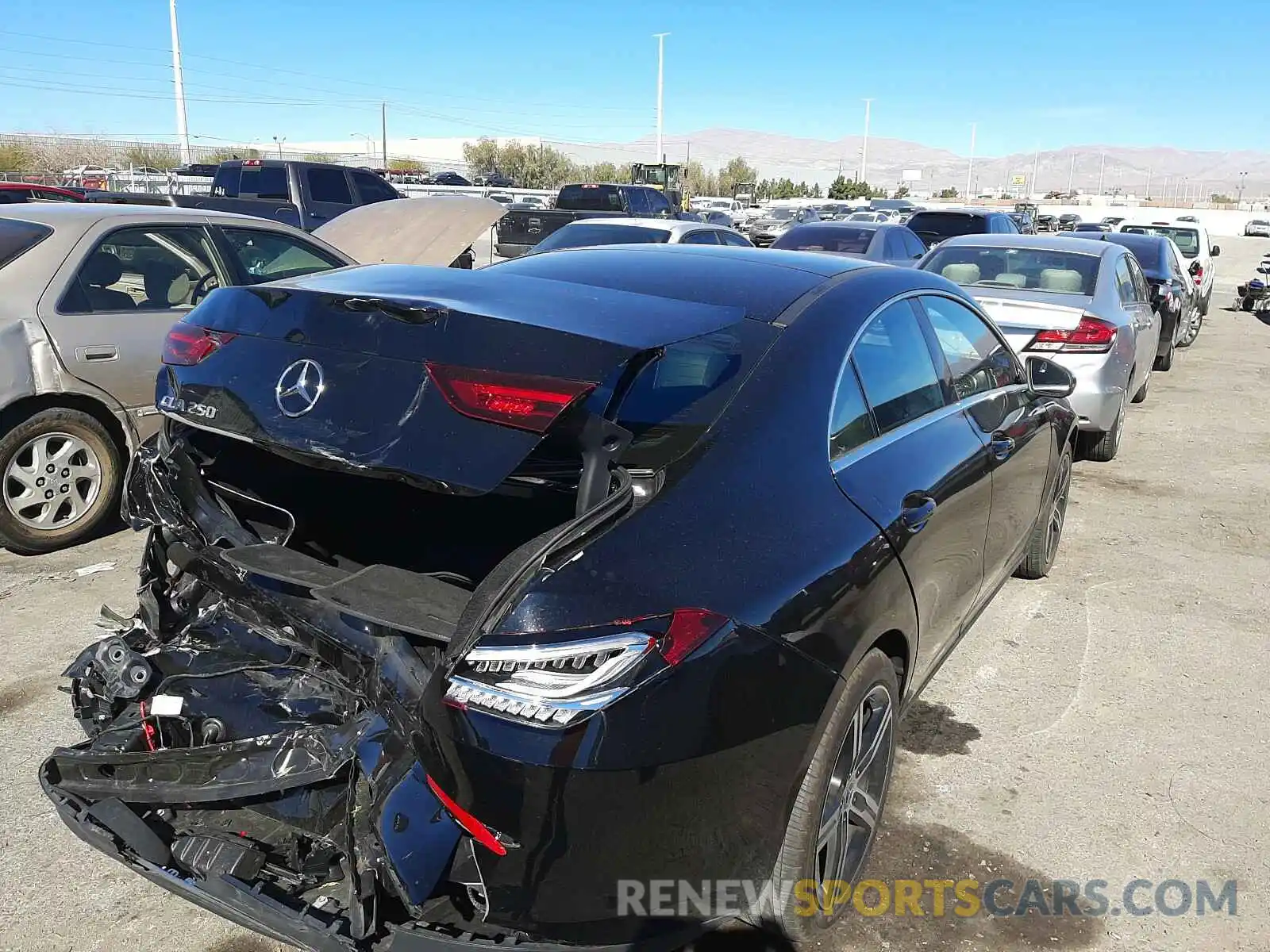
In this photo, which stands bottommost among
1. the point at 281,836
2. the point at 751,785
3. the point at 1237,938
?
the point at 1237,938

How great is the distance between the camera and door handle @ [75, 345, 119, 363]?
5168 mm

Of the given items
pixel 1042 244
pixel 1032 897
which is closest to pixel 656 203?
pixel 1042 244

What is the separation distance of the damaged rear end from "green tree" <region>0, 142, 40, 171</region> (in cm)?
5617

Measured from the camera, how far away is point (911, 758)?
11.8ft

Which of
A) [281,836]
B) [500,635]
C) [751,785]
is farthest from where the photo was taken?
[281,836]

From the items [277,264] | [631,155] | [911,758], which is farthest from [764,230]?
[631,155]

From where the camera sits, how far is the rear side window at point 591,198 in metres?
20.5

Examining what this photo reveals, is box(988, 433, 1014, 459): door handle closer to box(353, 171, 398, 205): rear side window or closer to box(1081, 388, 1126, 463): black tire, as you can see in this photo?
box(1081, 388, 1126, 463): black tire

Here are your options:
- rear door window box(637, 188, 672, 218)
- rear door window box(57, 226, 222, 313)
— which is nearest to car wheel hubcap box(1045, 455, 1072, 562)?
rear door window box(57, 226, 222, 313)

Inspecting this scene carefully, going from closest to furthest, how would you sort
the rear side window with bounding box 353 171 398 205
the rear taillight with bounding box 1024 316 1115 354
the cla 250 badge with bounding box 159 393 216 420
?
1. the cla 250 badge with bounding box 159 393 216 420
2. the rear taillight with bounding box 1024 316 1115 354
3. the rear side window with bounding box 353 171 398 205

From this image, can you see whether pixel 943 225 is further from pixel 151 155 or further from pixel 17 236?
pixel 151 155

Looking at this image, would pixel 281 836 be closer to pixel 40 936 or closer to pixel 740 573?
pixel 40 936

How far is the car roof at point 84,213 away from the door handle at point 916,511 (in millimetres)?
4755

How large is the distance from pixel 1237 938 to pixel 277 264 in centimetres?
589
